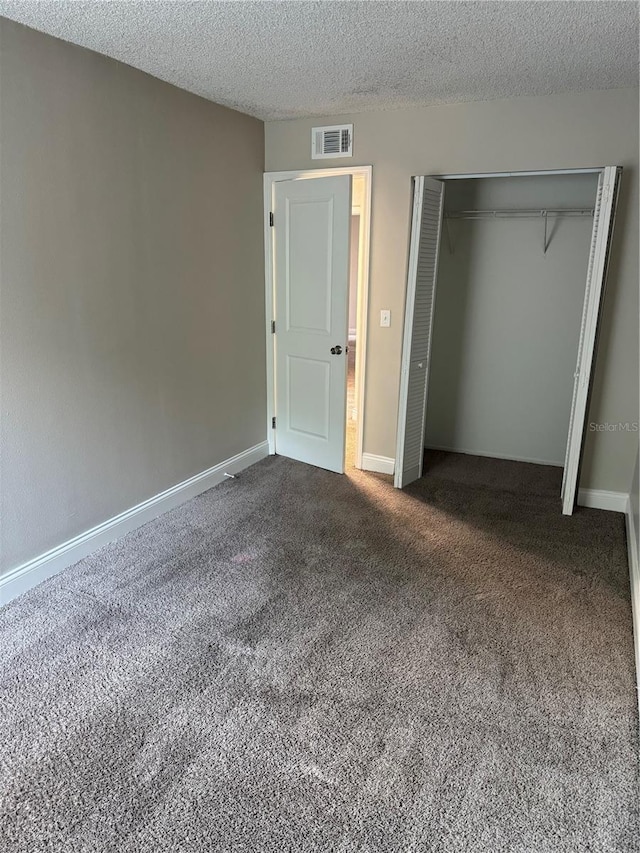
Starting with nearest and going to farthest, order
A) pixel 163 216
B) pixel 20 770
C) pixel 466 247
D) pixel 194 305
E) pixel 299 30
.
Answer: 1. pixel 20 770
2. pixel 299 30
3. pixel 163 216
4. pixel 194 305
5. pixel 466 247

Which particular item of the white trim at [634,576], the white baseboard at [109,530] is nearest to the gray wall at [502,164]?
the white trim at [634,576]

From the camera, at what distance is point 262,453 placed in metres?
4.54

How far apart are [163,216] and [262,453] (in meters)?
1.96

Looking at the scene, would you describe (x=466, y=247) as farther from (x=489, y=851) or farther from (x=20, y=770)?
(x=20, y=770)

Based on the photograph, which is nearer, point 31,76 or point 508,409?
point 31,76

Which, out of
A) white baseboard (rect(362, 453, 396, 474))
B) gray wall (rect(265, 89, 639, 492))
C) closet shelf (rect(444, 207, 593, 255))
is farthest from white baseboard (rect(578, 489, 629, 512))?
closet shelf (rect(444, 207, 593, 255))

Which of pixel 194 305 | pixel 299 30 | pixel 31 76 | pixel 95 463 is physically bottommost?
pixel 95 463

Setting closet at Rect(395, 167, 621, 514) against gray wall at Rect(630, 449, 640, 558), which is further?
closet at Rect(395, 167, 621, 514)

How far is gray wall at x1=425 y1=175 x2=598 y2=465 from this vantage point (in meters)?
4.13

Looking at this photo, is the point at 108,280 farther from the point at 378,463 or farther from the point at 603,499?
the point at 603,499

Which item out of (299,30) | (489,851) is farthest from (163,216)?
(489,851)

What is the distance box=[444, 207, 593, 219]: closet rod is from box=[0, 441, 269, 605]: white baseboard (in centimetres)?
236

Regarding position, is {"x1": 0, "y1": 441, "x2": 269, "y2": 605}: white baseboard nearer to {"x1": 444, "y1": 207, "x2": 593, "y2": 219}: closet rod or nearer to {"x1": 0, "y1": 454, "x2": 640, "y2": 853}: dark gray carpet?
{"x1": 0, "y1": 454, "x2": 640, "y2": 853}: dark gray carpet

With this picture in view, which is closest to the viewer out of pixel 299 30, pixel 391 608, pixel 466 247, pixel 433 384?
pixel 299 30
